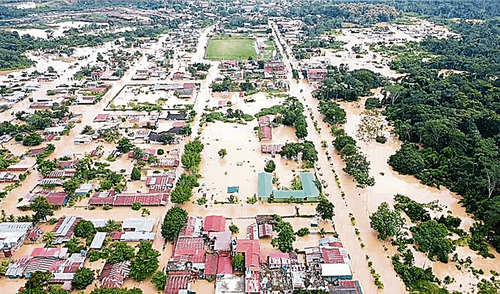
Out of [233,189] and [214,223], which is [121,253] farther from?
[233,189]

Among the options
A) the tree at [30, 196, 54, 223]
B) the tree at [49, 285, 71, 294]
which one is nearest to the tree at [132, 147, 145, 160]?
the tree at [30, 196, 54, 223]

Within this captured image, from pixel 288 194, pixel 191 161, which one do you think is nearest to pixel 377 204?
pixel 288 194

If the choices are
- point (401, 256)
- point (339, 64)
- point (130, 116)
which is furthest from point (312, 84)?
point (401, 256)

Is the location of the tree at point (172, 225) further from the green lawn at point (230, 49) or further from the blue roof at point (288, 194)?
the green lawn at point (230, 49)

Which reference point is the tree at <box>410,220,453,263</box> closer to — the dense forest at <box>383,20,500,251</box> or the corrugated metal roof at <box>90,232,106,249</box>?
the dense forest at <box>383,20,500,251</box>

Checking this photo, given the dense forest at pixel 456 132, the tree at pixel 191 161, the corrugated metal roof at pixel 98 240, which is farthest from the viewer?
the tree at pixel 191 161

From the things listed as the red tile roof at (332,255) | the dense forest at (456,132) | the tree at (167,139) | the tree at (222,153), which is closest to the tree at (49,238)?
the tree at (167,139)
